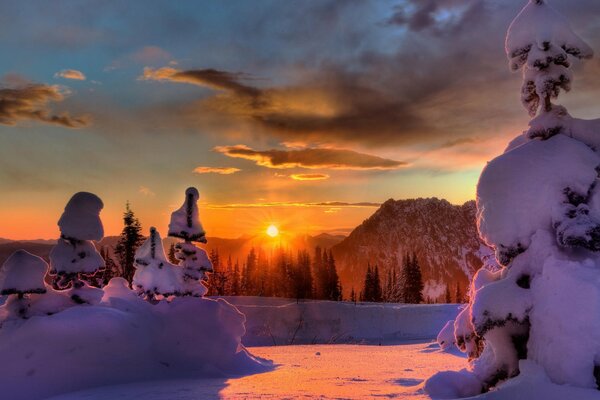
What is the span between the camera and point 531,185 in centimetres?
777

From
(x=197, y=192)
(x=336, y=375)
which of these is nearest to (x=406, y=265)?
(x=197, y=192)

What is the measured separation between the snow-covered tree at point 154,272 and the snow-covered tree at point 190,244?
121 cm

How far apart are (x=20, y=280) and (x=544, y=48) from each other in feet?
47.7

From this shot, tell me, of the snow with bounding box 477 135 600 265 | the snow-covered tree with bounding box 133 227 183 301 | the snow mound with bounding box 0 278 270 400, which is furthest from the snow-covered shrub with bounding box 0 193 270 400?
the snow with bounding box 477 135 600 265

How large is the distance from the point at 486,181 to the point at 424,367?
25.7 ft

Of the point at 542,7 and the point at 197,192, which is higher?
the point at 542,7

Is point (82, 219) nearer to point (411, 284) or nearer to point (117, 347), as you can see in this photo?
point (117, 347)

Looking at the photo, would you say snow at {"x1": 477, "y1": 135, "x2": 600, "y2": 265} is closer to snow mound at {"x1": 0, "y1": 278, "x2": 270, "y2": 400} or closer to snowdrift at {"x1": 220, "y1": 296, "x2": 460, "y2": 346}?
snow mound at {"x1": 0, "y1": 278, "x2": 270, "y2": 400}

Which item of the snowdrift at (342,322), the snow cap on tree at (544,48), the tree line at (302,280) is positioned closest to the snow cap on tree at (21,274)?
the snow cap on tree at (544,48)

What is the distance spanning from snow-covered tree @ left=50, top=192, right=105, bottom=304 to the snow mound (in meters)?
1.18

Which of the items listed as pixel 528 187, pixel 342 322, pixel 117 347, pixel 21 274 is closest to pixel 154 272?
pixel 21 274

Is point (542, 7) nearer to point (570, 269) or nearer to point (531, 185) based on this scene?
point (531, 185)

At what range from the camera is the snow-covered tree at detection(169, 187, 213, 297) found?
819 inches

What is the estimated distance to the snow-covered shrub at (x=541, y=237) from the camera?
6.95m
